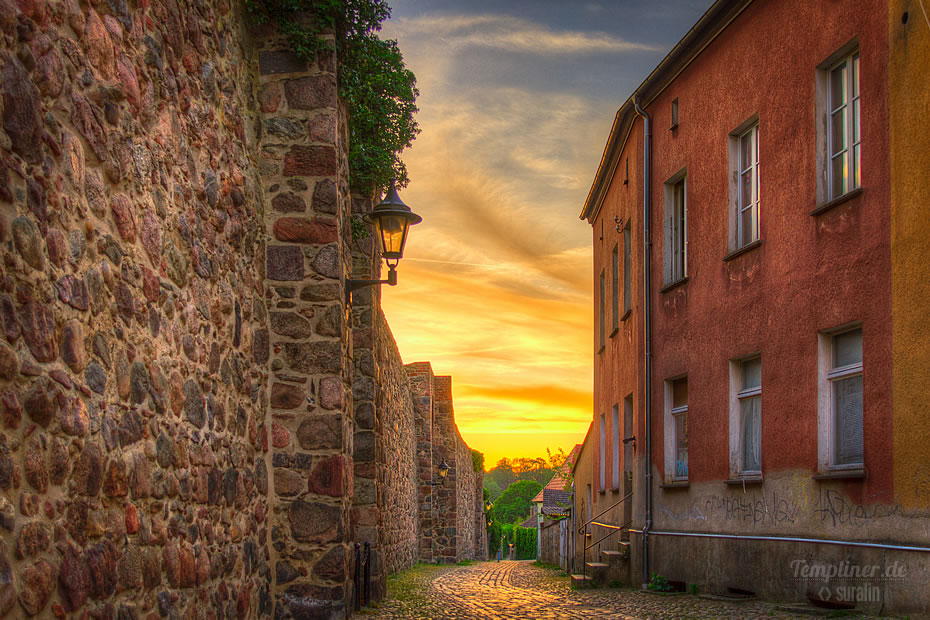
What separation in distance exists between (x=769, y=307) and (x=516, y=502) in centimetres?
9726

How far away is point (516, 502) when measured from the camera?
105 metres

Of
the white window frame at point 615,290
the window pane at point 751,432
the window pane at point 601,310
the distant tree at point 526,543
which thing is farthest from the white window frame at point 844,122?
the distant tree at point 526,543

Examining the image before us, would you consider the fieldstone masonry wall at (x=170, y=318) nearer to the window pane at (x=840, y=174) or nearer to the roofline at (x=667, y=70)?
the window pane at (x=840, y=174)

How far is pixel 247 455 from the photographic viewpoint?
6.93 m

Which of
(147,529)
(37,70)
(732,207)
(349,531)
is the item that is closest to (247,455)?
(349,531)

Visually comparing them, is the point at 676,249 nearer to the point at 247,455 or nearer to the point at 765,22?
the point at 765,22

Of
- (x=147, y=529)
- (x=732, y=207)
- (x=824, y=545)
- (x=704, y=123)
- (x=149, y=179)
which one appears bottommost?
(x=824, y=545)

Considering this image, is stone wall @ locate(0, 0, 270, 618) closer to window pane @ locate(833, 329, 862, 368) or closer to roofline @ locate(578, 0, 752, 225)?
window pane @ locate(833, 329, 862, 368)

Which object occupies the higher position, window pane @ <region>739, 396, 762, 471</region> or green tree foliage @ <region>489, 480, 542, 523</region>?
window pane @ <region>739, 396, 762, 471</region>

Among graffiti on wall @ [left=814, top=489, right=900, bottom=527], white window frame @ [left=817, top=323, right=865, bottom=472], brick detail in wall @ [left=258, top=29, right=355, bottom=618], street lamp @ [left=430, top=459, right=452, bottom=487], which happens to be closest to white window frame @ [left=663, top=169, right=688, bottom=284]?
white window frame @ [left=817, top=323, right=865, bottom=472]

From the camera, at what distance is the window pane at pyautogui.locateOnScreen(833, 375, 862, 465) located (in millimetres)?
8547

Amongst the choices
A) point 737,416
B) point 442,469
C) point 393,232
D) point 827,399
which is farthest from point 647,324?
point 442,469

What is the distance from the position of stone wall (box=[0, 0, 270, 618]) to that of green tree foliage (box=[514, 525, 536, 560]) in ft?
175

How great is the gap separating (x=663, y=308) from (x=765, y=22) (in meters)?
4.30
